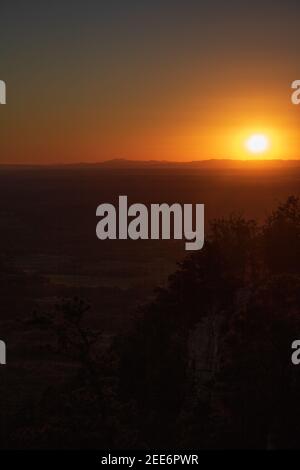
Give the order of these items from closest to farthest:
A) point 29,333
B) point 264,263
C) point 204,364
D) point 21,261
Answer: point 204,364, point 264,263, point 29,333, point 21,261

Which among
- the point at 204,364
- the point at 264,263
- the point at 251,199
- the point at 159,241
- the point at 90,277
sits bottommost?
the point at 204,364

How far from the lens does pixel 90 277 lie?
145 ft

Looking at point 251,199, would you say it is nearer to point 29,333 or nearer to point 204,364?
point 29,333

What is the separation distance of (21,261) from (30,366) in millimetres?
31041

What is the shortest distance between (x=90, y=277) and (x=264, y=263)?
103 ft

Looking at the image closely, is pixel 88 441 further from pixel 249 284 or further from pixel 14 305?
pixel 14 305

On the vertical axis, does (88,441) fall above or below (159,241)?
below

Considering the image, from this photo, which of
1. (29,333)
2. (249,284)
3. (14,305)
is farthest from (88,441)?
(14,305)

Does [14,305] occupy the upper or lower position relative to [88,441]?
upper
